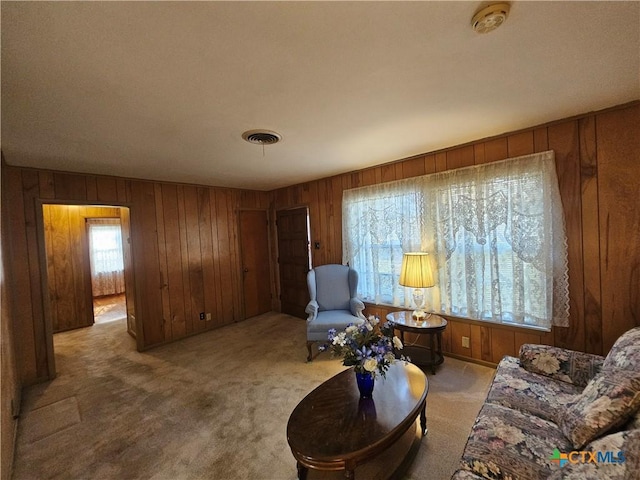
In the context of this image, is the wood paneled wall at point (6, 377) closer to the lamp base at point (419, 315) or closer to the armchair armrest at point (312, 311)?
the armchair armrest at point (312, 311)

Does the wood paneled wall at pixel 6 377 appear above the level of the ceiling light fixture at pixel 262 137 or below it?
below

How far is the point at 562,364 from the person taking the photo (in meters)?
1.76

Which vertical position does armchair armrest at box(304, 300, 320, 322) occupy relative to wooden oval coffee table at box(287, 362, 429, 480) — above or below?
above

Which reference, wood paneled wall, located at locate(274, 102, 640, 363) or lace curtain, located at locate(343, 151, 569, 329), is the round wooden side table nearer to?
lace curtain, located at locate(343, 151, 569, 329)

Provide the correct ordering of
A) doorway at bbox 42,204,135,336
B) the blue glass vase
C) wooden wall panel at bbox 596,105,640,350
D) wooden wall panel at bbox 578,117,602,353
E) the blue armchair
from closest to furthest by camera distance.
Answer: the blue glass vase
wooden wall panel at bbox 596,105,640,350
wooden wall panel at bbox 578,117,602,353
the blue armchair
doorway at bbox 42,204,135,336

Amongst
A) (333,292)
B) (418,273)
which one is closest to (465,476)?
(418,273)

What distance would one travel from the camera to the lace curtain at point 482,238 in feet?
7.27

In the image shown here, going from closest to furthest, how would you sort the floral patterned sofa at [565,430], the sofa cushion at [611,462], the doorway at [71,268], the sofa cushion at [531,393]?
the sofa cushion at [611,462] → the floral patterned sofa at [565,430] → the sofa cushion at [531,393] → the doorway at [71,268]

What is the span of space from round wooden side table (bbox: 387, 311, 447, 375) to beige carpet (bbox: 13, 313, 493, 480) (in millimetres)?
155

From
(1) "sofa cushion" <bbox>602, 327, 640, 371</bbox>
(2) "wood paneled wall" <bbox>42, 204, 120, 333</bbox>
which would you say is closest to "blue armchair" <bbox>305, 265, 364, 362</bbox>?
(1) "sofa cushion" <bbox>602, 327, 640, 371</bbox>

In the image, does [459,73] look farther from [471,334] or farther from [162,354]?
[162,354]

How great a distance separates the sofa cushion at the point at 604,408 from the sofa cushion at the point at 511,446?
10 centimetres

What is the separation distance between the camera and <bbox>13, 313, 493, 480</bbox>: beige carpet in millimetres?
1650

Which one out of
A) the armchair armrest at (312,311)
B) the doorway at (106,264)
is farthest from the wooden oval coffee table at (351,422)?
the doorway at (106,264)
